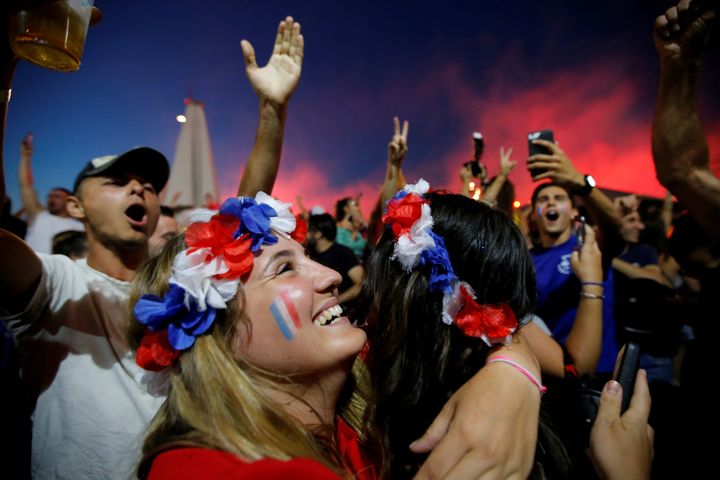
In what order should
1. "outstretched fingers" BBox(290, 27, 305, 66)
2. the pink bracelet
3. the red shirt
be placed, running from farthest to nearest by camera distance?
"outstretched fingers" BBox(290, 27, 305, 66) → the pink bracelet → the red shirt

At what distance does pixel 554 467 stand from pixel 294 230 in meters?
→ 1.48

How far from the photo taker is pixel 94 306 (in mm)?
2043

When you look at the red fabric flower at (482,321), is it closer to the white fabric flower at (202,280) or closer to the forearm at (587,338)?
the white fabric flower at (202,280)

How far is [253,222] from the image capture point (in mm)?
1531

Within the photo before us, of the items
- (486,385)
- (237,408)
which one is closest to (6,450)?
(237,408)

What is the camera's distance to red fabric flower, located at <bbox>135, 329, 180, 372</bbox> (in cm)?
136

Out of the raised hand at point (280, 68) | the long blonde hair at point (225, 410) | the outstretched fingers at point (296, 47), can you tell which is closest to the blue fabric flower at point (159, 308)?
the long blonde hair at point (225, 410)

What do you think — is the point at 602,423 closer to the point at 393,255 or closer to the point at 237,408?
the point at 393,255

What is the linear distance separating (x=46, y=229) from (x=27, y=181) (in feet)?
3.49

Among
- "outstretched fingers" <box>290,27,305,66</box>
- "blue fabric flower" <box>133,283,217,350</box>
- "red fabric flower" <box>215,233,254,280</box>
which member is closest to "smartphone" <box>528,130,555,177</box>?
"outstretched fingers" <box>290,27,305,66</box>

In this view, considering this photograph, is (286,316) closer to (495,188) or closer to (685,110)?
(685,110)

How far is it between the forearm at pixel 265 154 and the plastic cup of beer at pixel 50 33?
1122 millimetres

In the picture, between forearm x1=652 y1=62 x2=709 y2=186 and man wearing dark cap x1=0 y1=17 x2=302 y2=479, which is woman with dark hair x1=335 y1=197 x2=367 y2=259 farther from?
forearm x1=652 y1=62 x2=709 y2=186

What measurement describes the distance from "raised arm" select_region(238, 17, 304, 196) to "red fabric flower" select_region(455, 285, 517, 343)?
4.71 feet
